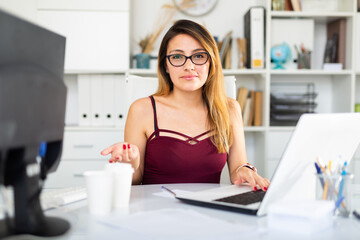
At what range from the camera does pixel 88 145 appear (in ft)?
8.52

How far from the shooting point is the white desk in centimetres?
73

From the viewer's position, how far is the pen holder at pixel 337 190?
33.0 inches

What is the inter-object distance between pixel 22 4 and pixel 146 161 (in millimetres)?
1631

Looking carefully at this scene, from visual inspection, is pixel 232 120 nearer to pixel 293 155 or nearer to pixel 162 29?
pixel 293 155

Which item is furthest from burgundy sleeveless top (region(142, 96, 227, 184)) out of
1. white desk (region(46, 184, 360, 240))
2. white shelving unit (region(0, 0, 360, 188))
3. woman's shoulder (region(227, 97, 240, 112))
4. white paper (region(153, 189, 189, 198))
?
white shelving unit (region(0, 0, 360, 188))

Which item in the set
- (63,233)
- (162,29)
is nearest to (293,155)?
(63,233)

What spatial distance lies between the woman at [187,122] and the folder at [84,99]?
1045mm

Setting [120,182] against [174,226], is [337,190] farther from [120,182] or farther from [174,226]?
[120,182]

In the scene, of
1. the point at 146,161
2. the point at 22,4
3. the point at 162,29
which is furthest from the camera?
the point at 162,29

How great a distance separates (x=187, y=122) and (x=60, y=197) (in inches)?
30.8

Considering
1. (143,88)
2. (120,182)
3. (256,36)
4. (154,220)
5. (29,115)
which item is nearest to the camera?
(29,115)

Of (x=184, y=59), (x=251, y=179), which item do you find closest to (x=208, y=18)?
(x=184, y=59)

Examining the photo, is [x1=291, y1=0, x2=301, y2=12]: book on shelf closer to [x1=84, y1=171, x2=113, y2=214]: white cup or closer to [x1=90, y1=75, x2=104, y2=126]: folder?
[x1=90, y1=75, x2=104, y2=126]: folder

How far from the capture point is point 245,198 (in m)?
0.99
